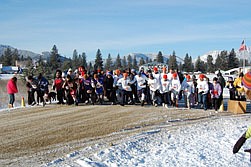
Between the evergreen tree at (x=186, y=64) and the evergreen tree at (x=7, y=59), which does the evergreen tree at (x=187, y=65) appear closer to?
the evergreen tree at (x=186, y=64)

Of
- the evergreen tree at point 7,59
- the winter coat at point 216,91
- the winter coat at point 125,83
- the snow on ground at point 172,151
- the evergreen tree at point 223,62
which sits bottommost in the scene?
the snow on ground at point 172,151

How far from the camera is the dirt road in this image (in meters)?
9.02

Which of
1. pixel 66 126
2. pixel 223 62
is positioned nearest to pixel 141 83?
pixel 66 126

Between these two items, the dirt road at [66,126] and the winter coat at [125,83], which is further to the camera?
the winter coat at [125,83]

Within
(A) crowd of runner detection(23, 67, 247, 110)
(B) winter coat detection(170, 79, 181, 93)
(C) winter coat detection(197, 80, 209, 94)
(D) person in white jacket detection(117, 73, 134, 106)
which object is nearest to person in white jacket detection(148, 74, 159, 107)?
(A) crowd of runner detection(23, 67, 247, 110)

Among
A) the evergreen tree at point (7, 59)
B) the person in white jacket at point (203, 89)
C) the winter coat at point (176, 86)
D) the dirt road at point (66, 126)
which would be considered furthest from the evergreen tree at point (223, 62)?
the dirt road at point (66, 126)

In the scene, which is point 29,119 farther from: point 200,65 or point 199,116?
point 200,65

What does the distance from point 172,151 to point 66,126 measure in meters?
4.61

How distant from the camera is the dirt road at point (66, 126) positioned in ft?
29.6

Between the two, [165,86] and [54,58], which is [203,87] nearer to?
[165,86]

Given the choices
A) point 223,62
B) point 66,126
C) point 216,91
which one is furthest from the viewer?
point 223,62

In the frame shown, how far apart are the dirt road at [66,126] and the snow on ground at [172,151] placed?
2.32ft

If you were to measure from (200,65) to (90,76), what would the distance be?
92697 mm

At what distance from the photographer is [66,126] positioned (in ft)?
39.8
